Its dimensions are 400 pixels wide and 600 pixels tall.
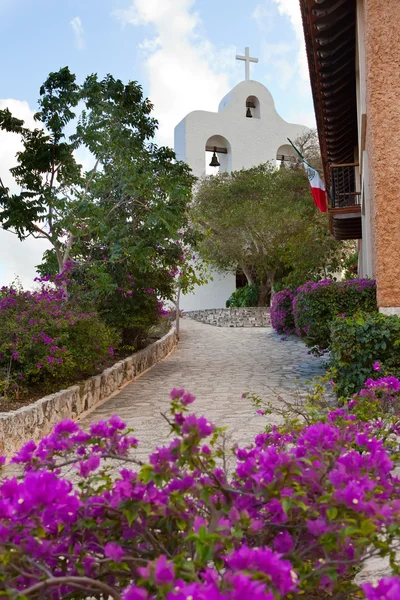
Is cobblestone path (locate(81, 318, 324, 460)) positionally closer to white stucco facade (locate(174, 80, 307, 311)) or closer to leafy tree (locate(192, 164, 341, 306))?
Answer: leafy tree (locate(192, 164, 341, 306))

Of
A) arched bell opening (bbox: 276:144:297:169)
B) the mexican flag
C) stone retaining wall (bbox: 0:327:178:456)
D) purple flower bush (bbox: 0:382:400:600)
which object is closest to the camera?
purple flower bush (bbox: 0:382:400:600)

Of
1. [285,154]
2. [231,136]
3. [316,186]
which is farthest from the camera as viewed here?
[285,154]

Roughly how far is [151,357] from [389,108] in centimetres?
715

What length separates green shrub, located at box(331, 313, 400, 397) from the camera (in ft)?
22.8

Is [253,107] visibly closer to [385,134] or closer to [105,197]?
[105,197]

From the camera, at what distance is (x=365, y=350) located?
23.1 feet

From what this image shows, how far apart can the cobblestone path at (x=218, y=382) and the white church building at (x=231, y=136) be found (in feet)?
33.3

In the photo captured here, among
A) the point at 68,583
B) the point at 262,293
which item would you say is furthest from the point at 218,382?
the point at 262,293

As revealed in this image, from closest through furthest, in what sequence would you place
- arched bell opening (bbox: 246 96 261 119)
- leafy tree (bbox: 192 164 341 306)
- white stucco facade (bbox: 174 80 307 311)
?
leafy tree (bbox: 192 164 341 306), white stucco facade (bbox: 174 80 307 311), arched bell opening (bbox: 246 96 261 119)

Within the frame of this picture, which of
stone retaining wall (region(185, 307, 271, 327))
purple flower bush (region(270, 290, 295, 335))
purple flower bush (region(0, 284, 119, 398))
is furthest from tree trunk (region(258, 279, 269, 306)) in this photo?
purple flower bush (region(0, 284, 119, 398))

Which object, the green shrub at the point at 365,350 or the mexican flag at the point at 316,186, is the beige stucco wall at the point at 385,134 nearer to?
the green shrub at the point at 365,350

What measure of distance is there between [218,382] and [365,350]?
344 cm

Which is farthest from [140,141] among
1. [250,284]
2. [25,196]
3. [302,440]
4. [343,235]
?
[250,284]

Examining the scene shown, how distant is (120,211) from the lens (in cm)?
1072
